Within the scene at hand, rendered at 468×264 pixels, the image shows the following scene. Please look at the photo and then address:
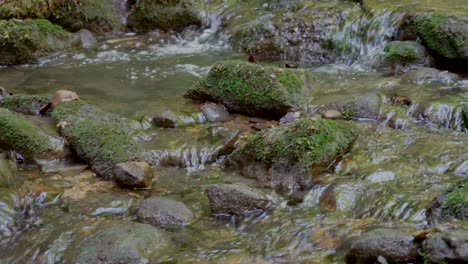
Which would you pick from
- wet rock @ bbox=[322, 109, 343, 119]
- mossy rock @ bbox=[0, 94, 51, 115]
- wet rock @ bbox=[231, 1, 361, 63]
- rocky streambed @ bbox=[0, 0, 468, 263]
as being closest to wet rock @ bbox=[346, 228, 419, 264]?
rocky streambed @ bbox=[0, 0, 468, 263]

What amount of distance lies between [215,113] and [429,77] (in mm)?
3018

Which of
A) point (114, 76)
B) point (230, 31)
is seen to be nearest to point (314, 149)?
point (114, 76)

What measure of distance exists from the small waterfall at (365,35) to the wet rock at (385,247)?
560cm

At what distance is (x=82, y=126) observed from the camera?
563cm

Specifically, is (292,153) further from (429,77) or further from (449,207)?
(429,77)

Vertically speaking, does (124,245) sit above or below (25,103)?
below

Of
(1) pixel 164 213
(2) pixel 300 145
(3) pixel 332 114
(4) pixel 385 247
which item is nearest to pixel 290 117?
(3) pixel 332 114

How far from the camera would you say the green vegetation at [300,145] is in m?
4.90

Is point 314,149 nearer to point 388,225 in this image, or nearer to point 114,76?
point 388,225

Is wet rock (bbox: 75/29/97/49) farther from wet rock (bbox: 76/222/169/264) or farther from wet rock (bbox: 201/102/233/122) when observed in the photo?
wet rock (bbox: 76/222/169/264)

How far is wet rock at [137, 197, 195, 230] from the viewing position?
430 centimetres

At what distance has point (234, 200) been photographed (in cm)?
443

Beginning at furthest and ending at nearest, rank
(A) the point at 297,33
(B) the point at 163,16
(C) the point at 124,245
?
(B) the point at 163,16
(A) the point at 297,33
(C) the point at 124,245

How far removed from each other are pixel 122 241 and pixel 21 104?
314 centimetres
